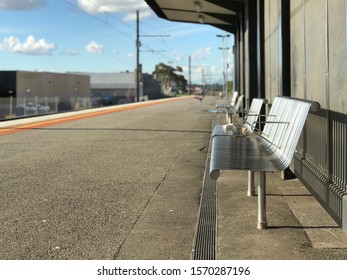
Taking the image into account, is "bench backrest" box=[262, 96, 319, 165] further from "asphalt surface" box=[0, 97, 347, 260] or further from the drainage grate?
the drainage grate

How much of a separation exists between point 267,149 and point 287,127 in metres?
0.68

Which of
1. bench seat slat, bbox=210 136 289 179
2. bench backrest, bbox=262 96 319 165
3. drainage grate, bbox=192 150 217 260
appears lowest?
drainage grate, bbox=192 150 217 260

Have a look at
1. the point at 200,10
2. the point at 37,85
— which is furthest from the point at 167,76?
the point at 200,10

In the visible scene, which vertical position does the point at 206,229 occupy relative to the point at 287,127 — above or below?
below

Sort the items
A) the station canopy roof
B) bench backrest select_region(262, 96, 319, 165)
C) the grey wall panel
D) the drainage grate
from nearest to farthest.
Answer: the drainage grate → the grey wall panel → bench backrest select_region(262, 96, 319, 165) → the station canopy roof

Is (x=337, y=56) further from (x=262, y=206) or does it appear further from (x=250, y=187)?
(x=250, y=187)

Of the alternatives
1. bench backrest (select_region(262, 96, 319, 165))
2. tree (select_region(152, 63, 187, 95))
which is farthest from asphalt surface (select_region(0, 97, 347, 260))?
tree (select_region(152, 63, 187, 95))

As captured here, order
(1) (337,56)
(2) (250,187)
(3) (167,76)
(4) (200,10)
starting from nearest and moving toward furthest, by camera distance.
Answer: (1) (337,56) → (2) (250,187) → (4) (200,10) → (3) (167,76)

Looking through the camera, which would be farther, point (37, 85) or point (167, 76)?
point (167, 76)

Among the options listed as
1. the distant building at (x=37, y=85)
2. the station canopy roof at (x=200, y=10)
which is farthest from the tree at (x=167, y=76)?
the station canopy roof at (x=200, y=10)

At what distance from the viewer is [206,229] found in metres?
4.89

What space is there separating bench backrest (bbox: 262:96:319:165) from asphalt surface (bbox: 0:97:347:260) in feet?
2.36

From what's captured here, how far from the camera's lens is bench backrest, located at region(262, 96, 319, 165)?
14.8 feet

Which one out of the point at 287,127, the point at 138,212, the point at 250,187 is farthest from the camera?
the point at 250,187
